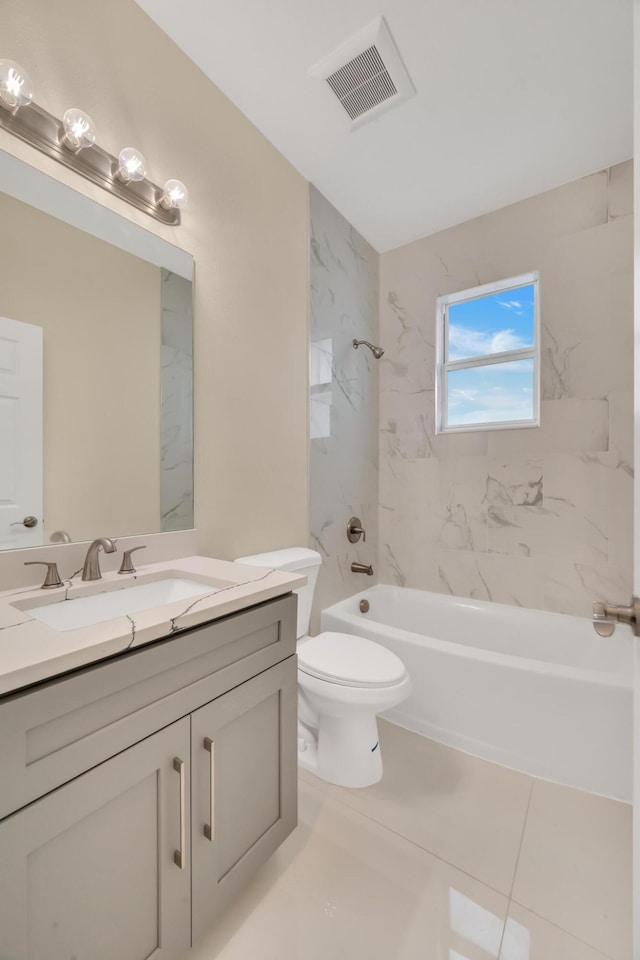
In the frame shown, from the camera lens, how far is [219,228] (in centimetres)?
166

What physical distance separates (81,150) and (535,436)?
2.33m

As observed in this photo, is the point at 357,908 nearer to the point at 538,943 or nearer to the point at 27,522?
the point at 538,943

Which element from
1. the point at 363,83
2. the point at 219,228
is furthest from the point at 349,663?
the point at 363,83

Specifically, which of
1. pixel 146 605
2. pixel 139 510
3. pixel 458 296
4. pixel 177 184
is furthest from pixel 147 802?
pixel 458 296

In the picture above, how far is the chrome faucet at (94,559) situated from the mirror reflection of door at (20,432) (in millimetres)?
134

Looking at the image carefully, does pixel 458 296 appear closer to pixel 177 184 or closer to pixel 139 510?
pixel 177 184

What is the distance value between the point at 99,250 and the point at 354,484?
5.72 feet

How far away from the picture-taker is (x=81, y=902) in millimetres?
712

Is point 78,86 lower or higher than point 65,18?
lower

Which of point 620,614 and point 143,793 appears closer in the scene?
point 620,614

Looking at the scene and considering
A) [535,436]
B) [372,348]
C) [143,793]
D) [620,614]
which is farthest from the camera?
[372,348]

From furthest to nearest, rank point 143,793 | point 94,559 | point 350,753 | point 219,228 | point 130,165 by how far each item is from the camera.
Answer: point 219,228
point 350,753
point 130,165
point 94,559
point 143,793

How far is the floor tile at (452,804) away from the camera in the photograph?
1.26m

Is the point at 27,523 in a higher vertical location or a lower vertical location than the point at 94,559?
higher
